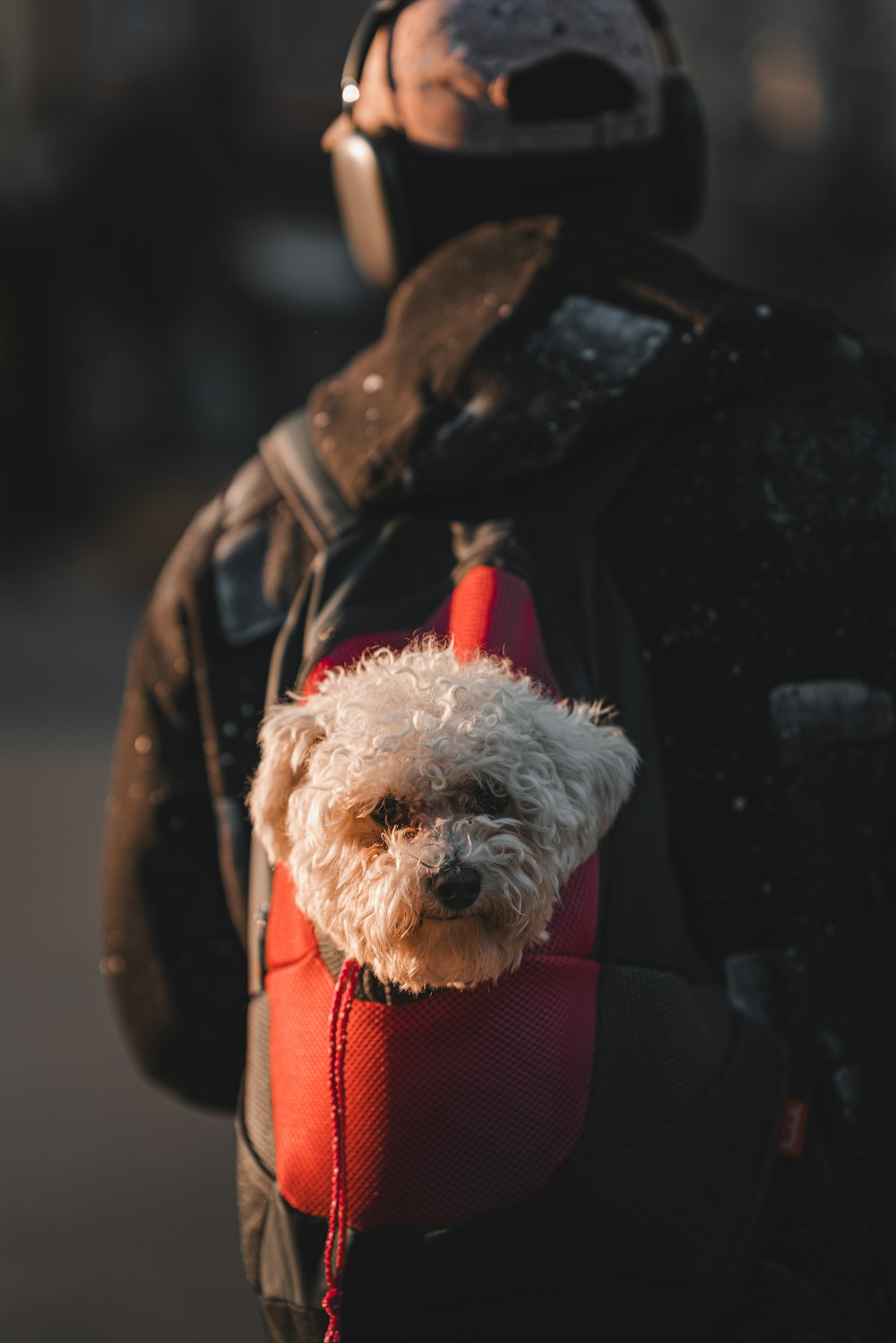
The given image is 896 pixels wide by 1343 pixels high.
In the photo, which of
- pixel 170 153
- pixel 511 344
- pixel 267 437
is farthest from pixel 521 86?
pixel 170 153

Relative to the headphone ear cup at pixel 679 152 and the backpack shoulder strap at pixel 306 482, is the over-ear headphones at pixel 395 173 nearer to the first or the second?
the headphone ear cup at pixel 679 152

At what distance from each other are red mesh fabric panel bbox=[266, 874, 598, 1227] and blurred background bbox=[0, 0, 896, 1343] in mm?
2088

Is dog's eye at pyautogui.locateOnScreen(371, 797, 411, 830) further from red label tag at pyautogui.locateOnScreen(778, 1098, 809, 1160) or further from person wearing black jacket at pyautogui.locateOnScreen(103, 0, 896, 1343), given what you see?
red label tag at pyautogui.locateOnScreen(778, 1098, 809, 1160)

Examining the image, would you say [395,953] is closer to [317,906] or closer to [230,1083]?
[317,906]

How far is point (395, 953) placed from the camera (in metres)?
1.02

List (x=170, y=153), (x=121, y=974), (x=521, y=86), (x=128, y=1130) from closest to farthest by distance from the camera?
(x=521, y=86), (x=121, y=974), (x=128, y=1130), (x=170, y=153)

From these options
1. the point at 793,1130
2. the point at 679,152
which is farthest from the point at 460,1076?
the point at 679,152

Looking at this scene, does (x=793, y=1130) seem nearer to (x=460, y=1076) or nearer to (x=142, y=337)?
(x=460, y=1076)

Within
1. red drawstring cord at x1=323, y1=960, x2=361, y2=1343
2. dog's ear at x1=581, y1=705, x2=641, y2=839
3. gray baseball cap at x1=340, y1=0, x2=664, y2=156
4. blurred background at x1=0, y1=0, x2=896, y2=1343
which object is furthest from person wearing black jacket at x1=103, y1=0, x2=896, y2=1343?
blurred background at x1=0, y1=0, x2=896, y2=1343

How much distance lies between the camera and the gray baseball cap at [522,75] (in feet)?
4.82

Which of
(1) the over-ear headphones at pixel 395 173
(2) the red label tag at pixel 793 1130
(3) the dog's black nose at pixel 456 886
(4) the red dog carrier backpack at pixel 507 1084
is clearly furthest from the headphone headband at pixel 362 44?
(2) the red label tag at pixel 793 1130

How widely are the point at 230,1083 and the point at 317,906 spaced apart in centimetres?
86

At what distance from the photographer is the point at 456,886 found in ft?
3.24

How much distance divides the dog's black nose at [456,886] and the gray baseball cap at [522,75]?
895 millimetres
